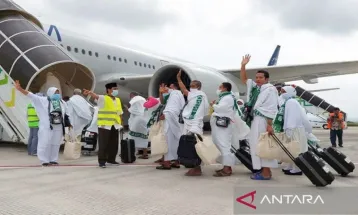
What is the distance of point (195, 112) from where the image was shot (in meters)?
5.11

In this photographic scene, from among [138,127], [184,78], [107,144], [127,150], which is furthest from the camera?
[184,78]

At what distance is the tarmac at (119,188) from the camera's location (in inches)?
127

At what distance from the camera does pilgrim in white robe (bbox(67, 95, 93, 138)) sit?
747 centimetres

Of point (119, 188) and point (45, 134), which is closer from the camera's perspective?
point (119, 188)

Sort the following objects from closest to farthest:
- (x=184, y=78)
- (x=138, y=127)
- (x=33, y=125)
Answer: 1. (x=33, y=125)
2. (x=138, y=127)
3. (x=184, y=78)

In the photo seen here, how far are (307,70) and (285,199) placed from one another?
1129 centimetres

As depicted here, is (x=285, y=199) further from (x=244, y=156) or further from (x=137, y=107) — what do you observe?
(x=137, y=107)

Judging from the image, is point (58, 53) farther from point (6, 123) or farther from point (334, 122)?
point (334, 122)

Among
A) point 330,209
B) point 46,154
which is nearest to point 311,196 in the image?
point 330,209

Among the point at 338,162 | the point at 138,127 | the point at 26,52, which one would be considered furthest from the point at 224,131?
the point at 26,52

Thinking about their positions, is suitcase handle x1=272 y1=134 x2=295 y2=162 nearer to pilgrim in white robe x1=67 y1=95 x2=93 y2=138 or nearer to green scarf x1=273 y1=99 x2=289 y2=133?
green scarf x1=273 y1=99 x2=289 y2=133

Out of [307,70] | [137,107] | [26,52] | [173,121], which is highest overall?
[307,70]

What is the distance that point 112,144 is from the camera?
Answer: 19.2 feet

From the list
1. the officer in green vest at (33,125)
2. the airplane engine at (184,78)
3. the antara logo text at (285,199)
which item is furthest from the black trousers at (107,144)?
the airplane engine at (184,78)
